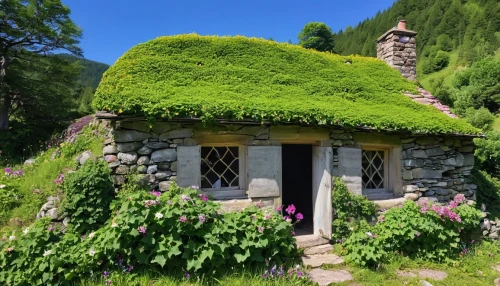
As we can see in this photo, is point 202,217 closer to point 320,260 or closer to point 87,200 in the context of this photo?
point 87,200

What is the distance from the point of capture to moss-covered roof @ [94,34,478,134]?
4.75 metres

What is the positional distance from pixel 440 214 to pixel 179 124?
5176 millimetres

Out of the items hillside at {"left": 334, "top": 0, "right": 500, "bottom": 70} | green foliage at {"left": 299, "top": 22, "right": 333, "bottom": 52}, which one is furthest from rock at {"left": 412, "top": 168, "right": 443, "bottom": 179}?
hillside at {"left": 334, "top": 0, "right": 500, "bottom": 70}

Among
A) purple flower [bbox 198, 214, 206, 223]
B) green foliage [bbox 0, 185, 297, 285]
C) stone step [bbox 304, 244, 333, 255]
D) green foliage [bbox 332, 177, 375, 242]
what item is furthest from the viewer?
green foliage [bbox 332, 177, 375, 242]

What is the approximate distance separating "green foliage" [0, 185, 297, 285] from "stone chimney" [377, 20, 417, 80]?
7.22 metres

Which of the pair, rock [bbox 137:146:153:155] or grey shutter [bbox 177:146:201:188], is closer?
rock [bbox 137:146:153:155]

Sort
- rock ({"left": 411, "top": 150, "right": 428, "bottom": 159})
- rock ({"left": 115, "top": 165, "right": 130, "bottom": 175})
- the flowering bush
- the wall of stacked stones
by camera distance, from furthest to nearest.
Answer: the wall of stacked stones
rock ({"left": 411, "top": 150, "right": 428, "bottom": 159})
the flowering bush
rock ({"left": 115, "top": 165, "right": 130, "bottom": 175})

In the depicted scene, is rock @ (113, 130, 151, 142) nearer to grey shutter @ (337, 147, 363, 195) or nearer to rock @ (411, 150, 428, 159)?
grey shutter @ (337, 147, 363, 195)

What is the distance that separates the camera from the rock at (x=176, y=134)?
188 inches

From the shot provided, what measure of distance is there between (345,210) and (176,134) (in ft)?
11.5

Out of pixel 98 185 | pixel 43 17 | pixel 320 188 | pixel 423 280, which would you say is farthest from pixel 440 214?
pixel 43 17

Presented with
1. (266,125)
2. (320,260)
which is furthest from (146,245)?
(320,260)

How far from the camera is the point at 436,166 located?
6.52 meters

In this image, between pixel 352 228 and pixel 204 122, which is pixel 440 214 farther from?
pixel 204 122
